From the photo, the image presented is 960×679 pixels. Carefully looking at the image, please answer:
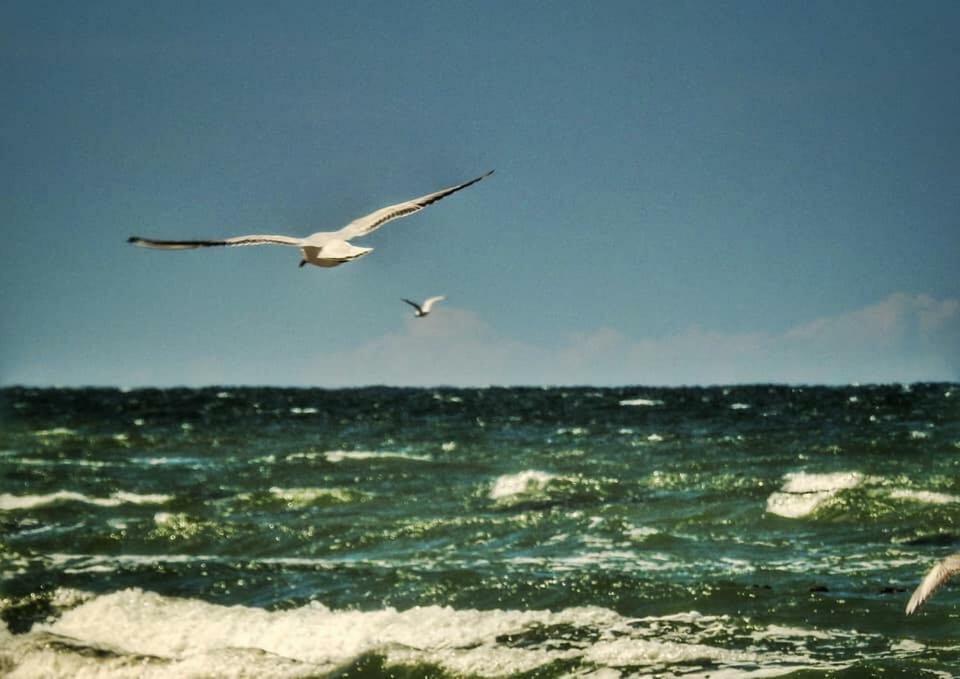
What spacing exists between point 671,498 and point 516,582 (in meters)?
7.02

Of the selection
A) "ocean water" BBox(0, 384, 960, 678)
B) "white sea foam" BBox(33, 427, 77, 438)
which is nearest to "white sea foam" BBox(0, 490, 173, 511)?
"ocean water" BBox(0, 384, 960, 678)

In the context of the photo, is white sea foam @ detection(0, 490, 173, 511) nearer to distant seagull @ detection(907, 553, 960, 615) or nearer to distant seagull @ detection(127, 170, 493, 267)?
distant seagull @ detection(127, 170, 493, 267)

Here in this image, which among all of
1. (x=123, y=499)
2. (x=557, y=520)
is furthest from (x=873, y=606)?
(x=123, y=499)

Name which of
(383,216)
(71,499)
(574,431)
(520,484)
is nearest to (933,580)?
(383,216)

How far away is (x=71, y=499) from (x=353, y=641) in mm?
11938

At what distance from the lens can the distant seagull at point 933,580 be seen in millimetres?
7590

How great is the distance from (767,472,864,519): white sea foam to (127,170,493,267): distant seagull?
11.4 metres

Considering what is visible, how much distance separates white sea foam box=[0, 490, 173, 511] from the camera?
825 inches

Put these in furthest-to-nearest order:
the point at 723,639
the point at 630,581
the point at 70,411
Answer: the point at 70,411 < the point at 630,581 < the point at 723,639

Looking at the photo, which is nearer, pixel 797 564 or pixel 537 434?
pixel 797 564

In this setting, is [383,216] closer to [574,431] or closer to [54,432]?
[574,431]

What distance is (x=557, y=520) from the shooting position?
17.6 metres

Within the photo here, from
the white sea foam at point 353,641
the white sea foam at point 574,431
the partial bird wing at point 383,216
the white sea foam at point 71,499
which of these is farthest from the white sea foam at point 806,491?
the white sea foam at point 574,431

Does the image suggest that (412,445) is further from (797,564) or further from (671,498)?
(797,564)
